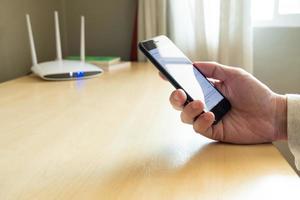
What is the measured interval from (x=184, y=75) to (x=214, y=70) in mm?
101

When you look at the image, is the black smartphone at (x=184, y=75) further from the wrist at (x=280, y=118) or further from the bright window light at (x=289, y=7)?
the bright window light at (x=289, y=7)

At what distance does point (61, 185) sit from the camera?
442 mm

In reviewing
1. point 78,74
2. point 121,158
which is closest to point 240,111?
point 121,158

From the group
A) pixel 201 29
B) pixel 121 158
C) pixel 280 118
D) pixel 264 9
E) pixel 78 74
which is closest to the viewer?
pixel 121 158

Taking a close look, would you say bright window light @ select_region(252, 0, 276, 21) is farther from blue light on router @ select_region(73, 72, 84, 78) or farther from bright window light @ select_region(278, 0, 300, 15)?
blue light on router @ select_region(73, 72, 84, 78)

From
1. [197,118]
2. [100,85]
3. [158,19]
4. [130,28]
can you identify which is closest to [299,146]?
[197,118]

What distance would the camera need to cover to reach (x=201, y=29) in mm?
1445

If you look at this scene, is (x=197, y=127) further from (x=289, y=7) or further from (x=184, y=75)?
(x=289, y=7)

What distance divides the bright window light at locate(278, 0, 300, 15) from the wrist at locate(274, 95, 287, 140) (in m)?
1.03

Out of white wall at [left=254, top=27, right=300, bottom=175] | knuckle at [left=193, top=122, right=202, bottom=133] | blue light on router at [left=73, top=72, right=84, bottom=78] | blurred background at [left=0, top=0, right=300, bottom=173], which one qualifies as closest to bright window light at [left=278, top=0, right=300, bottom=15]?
blurred background at [left=0, top=0, right=300, bottom=173]

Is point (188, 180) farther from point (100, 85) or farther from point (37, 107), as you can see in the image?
point (100, 85)

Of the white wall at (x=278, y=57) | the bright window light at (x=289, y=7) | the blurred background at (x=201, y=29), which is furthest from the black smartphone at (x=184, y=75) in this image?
the bright window light at (x=289, y=7)

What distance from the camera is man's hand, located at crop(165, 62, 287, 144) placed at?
22.6 inches

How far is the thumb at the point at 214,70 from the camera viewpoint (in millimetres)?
670
